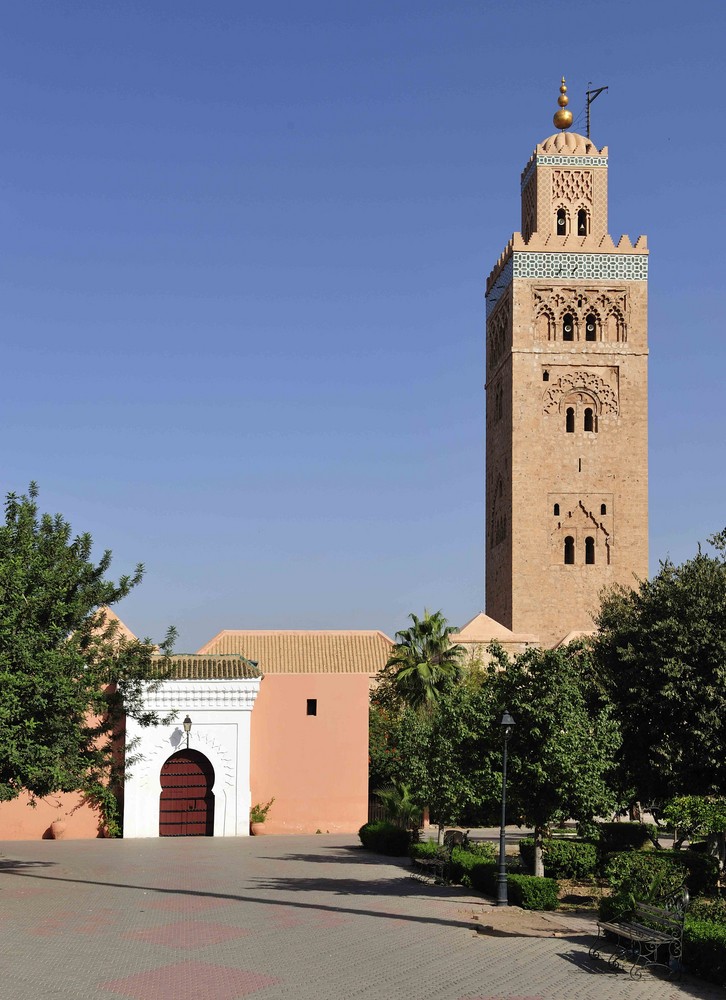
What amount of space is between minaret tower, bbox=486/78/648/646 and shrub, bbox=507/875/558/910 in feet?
120

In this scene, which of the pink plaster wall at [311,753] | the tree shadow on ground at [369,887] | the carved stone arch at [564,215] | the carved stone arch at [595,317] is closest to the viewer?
the tree shadow on ground at [369,887]

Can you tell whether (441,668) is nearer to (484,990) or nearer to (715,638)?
(715,638)

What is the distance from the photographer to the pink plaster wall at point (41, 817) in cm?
3431

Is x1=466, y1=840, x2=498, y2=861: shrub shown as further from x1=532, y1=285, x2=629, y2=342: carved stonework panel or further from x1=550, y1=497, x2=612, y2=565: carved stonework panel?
x1=532, y1=285, x2=629, y2=342: carved stonework panel

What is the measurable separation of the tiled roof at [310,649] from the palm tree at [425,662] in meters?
9.31

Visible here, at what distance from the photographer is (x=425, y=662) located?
40219 millimetres

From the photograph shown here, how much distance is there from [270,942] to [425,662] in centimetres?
2488

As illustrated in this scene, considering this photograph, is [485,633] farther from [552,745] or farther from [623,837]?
[552,745]

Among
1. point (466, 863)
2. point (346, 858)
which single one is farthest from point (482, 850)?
point (346, 858)

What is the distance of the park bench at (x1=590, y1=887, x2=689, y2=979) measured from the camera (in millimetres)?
Result: 14172

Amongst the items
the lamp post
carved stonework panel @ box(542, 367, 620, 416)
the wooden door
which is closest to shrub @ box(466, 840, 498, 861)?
the lamp post

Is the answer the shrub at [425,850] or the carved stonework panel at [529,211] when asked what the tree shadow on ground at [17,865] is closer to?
the shrub at [425,850]

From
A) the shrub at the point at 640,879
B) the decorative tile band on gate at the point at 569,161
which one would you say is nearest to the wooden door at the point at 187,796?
the shrub at the point at 640,879

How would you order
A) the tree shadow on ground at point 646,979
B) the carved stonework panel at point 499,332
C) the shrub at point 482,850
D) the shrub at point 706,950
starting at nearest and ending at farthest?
1. the tree shadow on ground at point 646,979
2. the shrub at point 706,950
3. the shrub at point 482,850
4. the carved stonework panel at point 499,332
